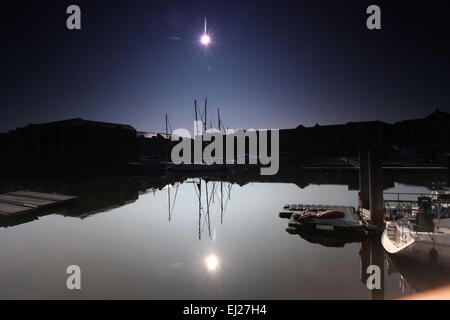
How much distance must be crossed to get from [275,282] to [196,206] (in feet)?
82.8

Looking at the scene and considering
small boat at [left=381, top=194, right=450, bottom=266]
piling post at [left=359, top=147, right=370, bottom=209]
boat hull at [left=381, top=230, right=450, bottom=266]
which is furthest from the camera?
piling post at [left=359, top=147, right=370, bottom=209]

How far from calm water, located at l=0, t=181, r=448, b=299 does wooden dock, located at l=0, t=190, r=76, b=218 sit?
2.38 metres

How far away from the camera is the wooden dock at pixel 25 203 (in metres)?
27.5

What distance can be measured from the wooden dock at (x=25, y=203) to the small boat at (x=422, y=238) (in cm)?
3535

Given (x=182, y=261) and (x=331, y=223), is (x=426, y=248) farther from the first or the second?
(x=182, y=261)

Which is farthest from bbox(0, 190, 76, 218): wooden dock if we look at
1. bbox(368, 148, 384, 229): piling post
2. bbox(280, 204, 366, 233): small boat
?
bbox(368, 148, 384, 229): piling post

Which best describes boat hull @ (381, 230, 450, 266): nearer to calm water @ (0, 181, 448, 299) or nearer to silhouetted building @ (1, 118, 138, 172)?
calm water @ (0, 181, 448, 299)

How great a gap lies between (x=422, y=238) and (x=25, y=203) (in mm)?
40034

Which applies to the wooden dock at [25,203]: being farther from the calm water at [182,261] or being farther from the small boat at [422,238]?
the small boat at [422,238]

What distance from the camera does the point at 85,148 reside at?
3221 inches

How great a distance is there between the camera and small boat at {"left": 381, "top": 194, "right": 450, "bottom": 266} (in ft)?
46.7

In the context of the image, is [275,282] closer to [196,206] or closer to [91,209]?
[196,206]

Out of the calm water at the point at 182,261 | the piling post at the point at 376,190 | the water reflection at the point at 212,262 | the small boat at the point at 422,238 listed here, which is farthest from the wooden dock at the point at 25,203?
the piling post at the point at 376,190
